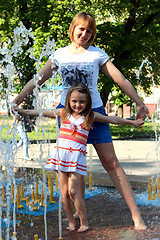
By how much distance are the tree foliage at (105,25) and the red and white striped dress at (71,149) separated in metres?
14.5

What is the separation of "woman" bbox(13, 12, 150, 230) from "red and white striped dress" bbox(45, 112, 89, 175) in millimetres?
202

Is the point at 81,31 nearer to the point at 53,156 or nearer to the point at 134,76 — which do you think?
the point at 53,156

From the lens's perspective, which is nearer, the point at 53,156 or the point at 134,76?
the point at 53,156

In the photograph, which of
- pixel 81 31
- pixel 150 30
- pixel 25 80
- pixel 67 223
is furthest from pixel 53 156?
pixel 25 80

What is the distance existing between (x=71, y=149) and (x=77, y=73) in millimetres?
642

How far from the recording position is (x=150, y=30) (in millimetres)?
19781

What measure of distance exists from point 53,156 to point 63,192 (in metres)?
0.31

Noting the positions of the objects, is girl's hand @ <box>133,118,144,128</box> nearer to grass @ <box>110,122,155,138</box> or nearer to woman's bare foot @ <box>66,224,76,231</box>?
woman's bare foot @ <box>66,224,76,231</box>

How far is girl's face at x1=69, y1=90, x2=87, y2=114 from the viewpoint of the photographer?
3.62 m

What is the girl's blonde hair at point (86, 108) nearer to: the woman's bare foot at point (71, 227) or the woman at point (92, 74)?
the woman at point (92, 74)

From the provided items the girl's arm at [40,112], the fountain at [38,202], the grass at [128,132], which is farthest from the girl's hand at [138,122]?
the grass at [128,132]

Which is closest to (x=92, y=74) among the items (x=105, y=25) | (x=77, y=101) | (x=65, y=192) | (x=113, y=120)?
(x=77, y=101)

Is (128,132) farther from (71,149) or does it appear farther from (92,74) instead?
(71,149)

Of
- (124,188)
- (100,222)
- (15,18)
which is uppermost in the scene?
(15,18)
